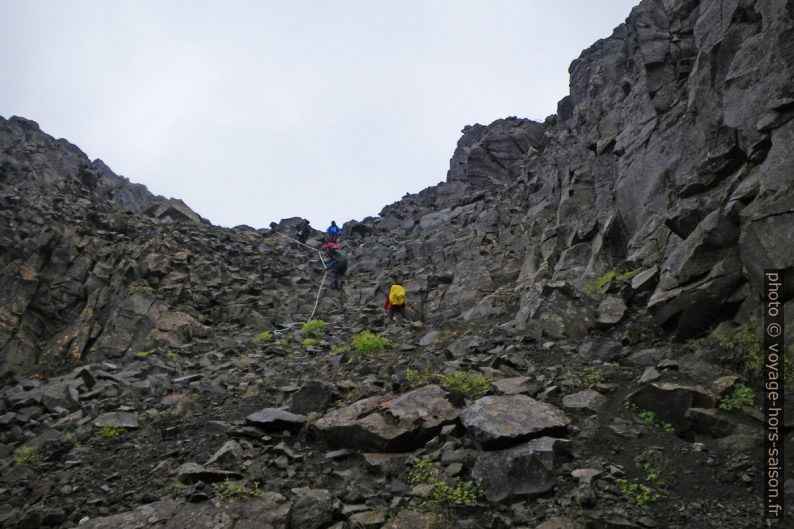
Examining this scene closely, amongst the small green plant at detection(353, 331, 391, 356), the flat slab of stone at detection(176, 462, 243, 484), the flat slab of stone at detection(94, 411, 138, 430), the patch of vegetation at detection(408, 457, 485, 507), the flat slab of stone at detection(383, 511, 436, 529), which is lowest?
the flat slab of stone at detection(94, 411, 138, 430)

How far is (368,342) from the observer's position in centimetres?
1466

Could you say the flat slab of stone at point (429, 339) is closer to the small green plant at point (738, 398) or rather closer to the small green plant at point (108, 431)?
the small green plant at point (108, 431)

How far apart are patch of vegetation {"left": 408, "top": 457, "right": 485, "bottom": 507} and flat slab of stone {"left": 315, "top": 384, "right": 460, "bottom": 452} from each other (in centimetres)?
87

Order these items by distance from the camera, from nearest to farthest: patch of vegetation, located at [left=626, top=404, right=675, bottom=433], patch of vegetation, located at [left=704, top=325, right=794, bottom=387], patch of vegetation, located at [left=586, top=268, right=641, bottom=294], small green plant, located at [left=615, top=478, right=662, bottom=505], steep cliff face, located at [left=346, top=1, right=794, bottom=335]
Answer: small green plant, located at [left=615, top=478, right=662, bottom=505] < patch of vegetation, located at [left=704, top=325, right=794, bottom=387] < patch of vegetation, located at [left=626, top=404, right=675, bottom=433] < steep cliff face, located at [left=346, top=1, right=794, bottom=335] < patch of vegetation, located at [left=586, top=268, right=641, bottom=294]

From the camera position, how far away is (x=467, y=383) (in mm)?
9305

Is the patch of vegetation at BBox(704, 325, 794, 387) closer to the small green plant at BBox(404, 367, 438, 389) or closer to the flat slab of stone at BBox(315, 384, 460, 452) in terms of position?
the flat slab of stone at BBox(315, 384, 460, 452)

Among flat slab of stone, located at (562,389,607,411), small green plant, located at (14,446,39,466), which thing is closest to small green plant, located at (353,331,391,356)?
flat slab of stone, located at (562,389,607,411)

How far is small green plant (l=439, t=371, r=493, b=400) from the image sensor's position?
8898mm

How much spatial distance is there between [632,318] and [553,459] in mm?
5386

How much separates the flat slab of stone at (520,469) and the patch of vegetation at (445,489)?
0.49 feet

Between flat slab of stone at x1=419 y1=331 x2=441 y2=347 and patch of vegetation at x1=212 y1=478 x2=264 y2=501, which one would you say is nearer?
patch of vegetation at x1=212 y1=478 x2=264 y2=501

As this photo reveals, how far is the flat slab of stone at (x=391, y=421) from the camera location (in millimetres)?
7684

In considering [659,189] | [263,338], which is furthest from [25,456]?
[659,189]

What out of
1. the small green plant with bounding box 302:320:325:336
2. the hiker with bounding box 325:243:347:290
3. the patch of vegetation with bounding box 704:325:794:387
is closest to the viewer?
the patch of vegetation with bounding box 704:325:794:387
